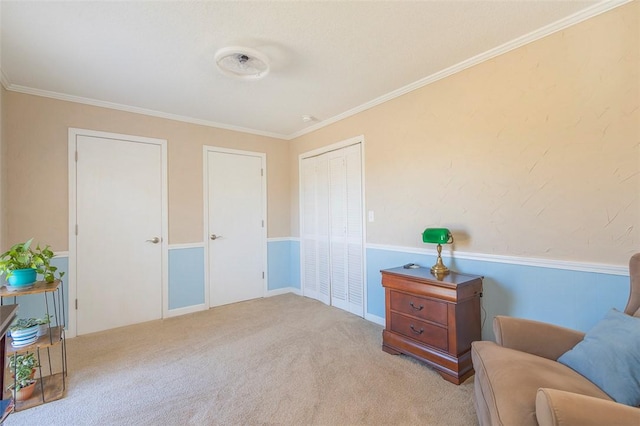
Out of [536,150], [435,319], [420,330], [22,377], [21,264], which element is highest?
[536,150]

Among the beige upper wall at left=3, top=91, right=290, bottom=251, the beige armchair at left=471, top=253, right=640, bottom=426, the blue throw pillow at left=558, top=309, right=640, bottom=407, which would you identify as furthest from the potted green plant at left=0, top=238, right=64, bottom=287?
the blue throw pillow at left=558, top=309, right=640, bottom=407

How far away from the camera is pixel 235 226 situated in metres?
4.16

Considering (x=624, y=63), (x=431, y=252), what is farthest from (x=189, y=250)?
(x=624, y=63)

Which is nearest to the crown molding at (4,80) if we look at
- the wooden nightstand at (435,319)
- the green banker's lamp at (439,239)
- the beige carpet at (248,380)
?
the beige carpet at (248,380)

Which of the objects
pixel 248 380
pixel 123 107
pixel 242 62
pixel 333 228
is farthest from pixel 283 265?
pixel 242 62

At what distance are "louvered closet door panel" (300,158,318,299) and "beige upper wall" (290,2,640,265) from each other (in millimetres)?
1463

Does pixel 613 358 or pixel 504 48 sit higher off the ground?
pixel 504 48

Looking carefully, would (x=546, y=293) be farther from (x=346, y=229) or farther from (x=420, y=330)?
(x=346, y=229)

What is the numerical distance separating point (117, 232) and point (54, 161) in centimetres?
91

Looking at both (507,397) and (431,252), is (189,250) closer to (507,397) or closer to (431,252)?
(431,252)

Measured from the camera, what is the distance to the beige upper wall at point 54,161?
282 centimetres

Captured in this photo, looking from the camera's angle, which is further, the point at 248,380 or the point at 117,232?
the point at 117,232

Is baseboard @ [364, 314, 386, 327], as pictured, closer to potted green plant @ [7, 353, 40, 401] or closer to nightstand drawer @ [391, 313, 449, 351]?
nightstand drawer @ [391, 313, 449, 351]

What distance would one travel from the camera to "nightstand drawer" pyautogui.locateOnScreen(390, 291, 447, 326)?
2.23 meters
